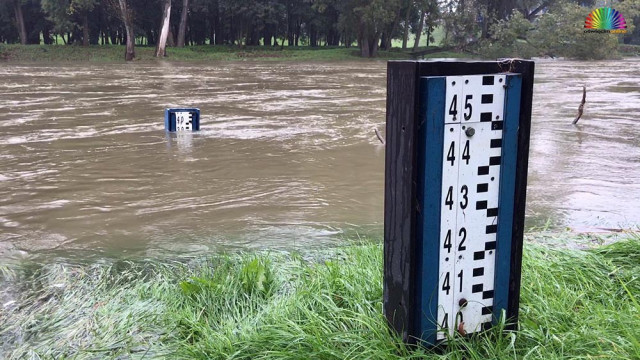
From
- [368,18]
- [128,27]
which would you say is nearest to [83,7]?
[128,27]

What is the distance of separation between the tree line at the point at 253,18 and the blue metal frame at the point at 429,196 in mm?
42083

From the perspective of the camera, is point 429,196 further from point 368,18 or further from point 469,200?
point 368,18

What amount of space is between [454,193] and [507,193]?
0.90 ft

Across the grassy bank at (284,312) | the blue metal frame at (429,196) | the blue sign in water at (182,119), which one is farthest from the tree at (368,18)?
the blue metal frame at (429,196)

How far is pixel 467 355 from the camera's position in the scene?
282 cm

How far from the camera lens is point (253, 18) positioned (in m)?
53.7

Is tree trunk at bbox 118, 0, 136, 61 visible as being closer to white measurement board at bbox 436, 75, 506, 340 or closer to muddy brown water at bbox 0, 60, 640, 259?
muddy brown water at bbox 0, 60, 640, 259

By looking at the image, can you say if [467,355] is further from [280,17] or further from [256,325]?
[280,17]

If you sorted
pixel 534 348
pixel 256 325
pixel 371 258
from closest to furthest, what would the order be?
1. pixel 534 348
2. pixel 256 325
3. pixel 371 258

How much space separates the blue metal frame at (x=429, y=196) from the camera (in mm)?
2570

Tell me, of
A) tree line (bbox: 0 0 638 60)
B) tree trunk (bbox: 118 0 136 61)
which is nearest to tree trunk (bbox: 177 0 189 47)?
tree line (bbox: 0 0 638 60)

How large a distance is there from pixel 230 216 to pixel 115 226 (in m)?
1.17

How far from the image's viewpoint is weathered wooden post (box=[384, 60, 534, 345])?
102 inches

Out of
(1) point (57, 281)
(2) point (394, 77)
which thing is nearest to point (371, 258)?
(2) point (394, 77)
